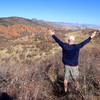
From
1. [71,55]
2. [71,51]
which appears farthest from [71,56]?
[71,51]

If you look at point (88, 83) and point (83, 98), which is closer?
point (83, 98)

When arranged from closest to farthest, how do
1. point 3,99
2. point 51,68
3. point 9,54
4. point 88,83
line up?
point 3,99
point 88,83
point 51,68
point 9,54

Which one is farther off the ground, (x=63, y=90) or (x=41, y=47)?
(x=63, y=90)

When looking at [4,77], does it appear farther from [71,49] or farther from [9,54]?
[9,54]

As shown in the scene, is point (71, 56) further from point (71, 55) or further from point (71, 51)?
point (71, 51)

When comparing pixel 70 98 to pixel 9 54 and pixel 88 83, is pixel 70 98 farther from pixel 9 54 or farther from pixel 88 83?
pixel 9 54

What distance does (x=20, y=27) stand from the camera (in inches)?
2397

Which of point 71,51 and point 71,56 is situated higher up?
point 71,51

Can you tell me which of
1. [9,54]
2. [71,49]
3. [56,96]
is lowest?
[9,54]

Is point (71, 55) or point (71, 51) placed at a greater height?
point (71, 51)

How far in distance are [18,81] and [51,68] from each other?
9.84ft

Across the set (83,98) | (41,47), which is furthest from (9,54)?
(83,98)

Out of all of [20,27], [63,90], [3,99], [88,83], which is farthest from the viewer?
[20,27]

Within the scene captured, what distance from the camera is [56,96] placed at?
629 centimetres
